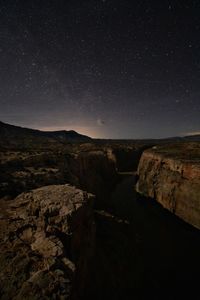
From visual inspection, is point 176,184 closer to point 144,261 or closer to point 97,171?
point 144,261

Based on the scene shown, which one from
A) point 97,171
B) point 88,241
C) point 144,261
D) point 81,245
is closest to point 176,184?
point 144,261

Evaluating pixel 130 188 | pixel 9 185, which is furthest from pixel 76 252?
pixel 130 188

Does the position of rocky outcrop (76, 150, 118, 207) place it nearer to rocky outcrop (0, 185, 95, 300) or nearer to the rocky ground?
the rocky ground

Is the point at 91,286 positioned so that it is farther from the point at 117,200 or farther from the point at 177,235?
the point at 117,200

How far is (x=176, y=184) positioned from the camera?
29328mm

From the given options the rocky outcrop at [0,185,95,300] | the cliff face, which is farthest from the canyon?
the cliff face

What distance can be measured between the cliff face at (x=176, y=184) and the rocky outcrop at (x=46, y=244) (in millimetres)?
17112

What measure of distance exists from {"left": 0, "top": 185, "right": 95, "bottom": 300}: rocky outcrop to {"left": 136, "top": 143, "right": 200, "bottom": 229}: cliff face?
56.1ft

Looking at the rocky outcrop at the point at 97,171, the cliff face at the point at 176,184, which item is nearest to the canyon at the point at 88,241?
the cliff face at the point at 176,184

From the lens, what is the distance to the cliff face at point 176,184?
81.7 ft

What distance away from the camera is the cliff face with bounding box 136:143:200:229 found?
24.9 metres

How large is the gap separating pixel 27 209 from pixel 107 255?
8.51 metres

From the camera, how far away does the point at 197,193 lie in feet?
79.6

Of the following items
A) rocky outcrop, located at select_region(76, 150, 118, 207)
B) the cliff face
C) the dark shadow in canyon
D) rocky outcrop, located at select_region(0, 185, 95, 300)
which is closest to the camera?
rocky outcrop, located at select_region(0, 185, 95, 300)
